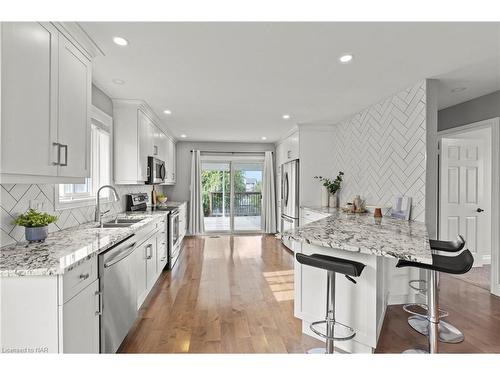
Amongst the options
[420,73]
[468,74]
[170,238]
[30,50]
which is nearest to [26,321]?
[30,50]

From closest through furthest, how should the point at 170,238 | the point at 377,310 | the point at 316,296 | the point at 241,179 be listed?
the point at 377,310 → the point at 316,296 → the point at 170,238 → the point at 241,179

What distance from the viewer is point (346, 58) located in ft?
7.85

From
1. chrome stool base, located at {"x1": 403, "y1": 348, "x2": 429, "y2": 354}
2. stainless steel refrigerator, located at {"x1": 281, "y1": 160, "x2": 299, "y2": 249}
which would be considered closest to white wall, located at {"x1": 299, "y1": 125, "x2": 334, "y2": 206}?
stainless steel refrigerator, located at {"x1": 281, "y1": 160, "x2": 299, "y2": 249}

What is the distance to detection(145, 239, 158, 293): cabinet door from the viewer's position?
2948 millimetres

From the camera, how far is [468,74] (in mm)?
2754

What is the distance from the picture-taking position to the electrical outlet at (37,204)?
2051 millimetres

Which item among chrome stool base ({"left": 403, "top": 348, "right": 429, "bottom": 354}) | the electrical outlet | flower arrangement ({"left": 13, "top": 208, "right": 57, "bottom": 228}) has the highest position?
the electrical outlet

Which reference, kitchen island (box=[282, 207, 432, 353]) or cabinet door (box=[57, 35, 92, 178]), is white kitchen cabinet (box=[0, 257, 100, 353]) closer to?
cabinet door (box=[57, 35, 92, 178])

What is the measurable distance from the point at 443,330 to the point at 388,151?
2.00 m

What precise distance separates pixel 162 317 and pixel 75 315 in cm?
129

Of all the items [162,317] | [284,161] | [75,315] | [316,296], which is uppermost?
[284,161]

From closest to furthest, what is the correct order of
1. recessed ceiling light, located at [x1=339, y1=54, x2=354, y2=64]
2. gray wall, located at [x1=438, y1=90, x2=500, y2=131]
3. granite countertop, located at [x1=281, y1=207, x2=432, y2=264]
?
granite countertop, located at [x1=281, y1=207, x2=432, y2=264], recessed ceiling light, located at [x1=339, y1=54, x2=354, y2=64], gray wall, located at [x1=438, y1=90, x2=500, y2=131]

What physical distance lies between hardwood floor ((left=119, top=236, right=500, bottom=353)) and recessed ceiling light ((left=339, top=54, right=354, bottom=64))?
7.78 feet
